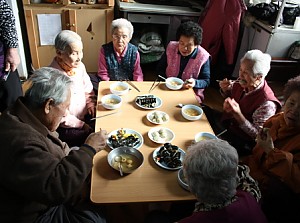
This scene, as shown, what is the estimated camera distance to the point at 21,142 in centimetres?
114

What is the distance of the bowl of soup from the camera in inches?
58.7

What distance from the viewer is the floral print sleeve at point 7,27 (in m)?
2.12

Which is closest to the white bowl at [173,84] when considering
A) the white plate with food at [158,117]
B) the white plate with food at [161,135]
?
the white plate with food at [158,117]

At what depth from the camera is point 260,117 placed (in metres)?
1.98

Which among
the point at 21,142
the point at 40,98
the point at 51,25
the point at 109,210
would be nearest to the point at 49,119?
the point at 40,98

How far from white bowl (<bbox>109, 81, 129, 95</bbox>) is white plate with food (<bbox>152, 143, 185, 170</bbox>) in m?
0.67

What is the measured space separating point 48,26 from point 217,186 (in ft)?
10.0

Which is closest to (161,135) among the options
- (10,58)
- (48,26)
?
(10,58)

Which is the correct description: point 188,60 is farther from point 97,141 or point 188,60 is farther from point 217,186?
point 217,186

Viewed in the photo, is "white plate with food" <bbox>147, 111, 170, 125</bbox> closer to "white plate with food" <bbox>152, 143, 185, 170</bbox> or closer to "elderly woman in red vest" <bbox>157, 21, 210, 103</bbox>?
"white plate with food" <bbox>152, 143, 185, 170</bbox>

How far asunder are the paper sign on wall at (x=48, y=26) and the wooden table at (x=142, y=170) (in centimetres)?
178

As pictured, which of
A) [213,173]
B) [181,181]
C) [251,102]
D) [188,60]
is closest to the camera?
[213,173]

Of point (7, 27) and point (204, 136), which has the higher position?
point (7, 27)

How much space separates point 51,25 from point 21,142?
262 cm
